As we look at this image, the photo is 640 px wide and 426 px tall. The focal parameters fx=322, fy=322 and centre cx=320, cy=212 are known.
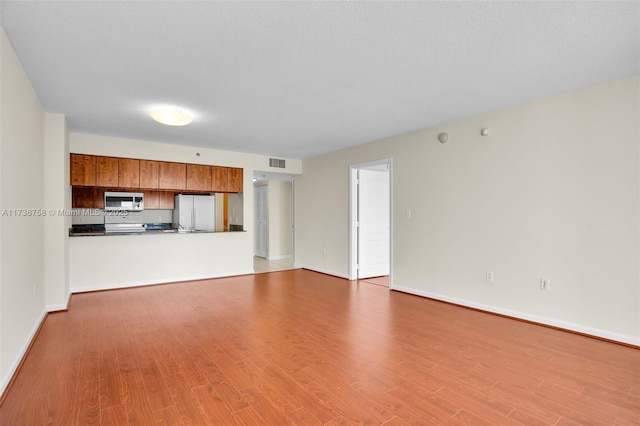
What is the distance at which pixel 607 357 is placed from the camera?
9.21 feet

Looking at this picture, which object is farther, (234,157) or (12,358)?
(234,157)

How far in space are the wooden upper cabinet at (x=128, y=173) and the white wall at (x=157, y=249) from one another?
4.7 inches

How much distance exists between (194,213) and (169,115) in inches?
124

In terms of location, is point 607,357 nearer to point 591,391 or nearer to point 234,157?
point 591,391

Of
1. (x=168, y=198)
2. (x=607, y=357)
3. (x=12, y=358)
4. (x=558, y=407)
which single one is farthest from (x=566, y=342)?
(x=168, y=198)

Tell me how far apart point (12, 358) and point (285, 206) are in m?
6.94

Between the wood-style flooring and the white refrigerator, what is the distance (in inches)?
99.9

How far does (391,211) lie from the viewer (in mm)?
5332

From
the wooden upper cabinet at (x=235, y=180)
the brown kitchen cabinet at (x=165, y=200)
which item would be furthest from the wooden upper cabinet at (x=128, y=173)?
the wooden upper cabinet at (x=235, y=180)

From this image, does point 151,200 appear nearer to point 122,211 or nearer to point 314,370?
point 122,211

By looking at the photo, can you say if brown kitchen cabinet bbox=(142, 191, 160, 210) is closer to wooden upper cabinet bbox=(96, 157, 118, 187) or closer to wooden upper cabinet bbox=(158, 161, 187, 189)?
wooden upper cabinet bbox=(158, 161, 187, 189)

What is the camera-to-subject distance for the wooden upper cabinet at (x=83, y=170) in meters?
5.02

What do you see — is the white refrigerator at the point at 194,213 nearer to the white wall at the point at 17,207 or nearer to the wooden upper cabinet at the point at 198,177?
the wooden upper cabinet at the point at 198,177

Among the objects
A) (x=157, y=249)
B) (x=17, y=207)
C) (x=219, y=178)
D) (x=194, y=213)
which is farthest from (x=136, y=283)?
(x=17, y=207)
